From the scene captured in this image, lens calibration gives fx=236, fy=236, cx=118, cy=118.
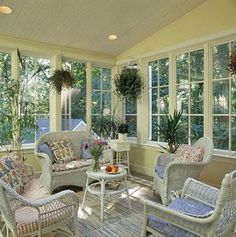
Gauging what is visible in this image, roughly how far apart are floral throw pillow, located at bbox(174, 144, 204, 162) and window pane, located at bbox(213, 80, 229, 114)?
89 centimetres

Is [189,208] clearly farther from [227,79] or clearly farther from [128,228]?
[227,79]

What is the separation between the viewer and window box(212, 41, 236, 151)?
374 centimetres

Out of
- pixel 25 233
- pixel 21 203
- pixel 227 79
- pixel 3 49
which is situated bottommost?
pixel 25 233

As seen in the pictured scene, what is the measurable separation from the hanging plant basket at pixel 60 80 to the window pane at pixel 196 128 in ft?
8.14

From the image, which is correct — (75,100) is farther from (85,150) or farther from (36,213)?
(36,213)

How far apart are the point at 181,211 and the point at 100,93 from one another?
12.8 feet

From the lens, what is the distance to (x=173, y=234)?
186 centimetres

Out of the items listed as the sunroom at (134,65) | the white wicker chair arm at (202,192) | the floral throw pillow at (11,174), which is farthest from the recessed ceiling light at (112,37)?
the white wicker chair arm at (202,192)

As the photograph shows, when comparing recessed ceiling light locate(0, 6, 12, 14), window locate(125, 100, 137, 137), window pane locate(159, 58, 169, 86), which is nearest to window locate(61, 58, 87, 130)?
window locate(125, 100, 137, 137)

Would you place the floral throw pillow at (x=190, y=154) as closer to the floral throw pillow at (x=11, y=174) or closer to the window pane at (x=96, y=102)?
the floral throw pillow at (x=11, y=174)

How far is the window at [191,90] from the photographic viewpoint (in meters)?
4.18

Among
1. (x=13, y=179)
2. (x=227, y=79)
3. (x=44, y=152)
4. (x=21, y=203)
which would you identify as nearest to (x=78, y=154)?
(x=44, y=152)

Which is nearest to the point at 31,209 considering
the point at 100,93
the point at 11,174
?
the point at 11,174

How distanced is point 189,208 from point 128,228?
2.83ft
